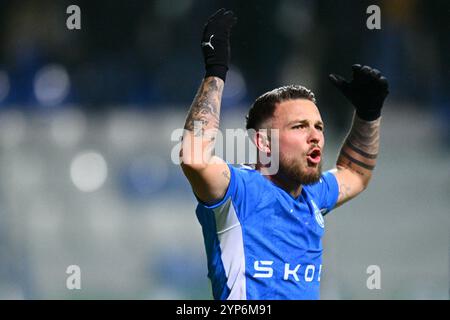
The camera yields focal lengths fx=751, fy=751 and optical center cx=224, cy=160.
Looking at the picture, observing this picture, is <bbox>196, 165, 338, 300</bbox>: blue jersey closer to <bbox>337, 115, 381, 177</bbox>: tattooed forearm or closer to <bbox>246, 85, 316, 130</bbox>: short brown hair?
<bbox>246, 85, 316, 130</bbox>: short brown hair

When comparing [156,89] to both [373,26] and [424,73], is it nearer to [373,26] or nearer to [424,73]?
[373,26]

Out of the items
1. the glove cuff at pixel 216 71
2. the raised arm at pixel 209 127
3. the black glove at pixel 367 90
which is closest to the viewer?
the raised arm at pixel 209 127

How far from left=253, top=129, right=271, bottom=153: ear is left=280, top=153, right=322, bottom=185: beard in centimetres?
9

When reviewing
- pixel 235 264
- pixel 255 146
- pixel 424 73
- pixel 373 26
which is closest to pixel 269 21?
pixel 373 26

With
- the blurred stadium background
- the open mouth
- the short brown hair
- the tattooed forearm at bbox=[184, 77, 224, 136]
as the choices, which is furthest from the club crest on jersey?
the blurred stadium background

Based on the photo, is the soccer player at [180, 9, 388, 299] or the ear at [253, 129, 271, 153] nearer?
the soccer player at [180, 9, 388, 299]

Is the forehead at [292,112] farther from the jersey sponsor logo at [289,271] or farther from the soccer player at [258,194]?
the jersey sponsor logo at [289,271]

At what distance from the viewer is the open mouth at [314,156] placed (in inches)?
137

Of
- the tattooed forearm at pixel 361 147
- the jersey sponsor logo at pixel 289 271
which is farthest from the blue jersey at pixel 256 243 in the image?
the tattooed forearm at pixel 361 147

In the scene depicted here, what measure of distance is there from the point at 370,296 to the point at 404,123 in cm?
154

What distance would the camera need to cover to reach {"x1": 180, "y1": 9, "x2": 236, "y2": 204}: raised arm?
3109 millimetres

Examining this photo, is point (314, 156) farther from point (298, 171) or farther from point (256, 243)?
point (256, 243)

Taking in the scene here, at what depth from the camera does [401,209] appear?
6426mm

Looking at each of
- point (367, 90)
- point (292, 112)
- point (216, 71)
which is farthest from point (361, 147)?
point (216, 71)
